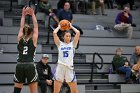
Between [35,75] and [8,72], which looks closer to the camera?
[35,75]

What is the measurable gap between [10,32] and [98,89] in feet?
10.9

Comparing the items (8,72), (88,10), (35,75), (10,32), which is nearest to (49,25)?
(10,32)

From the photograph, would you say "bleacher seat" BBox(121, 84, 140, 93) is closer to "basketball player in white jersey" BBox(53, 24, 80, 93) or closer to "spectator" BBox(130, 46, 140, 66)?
"spectator" BBox(130, 46, 140, 66)

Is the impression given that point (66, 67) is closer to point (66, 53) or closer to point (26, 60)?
point (66, 53)

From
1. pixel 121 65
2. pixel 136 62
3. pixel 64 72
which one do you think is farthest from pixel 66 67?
pixel 136 62

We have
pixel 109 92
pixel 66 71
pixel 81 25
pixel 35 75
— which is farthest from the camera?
pixel 81 25

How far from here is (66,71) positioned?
9.13 m

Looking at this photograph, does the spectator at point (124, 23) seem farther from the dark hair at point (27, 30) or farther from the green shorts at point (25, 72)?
the green shorts at point (25, 72)

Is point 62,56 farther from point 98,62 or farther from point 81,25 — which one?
point 81,25

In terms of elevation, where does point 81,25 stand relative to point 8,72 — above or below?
above

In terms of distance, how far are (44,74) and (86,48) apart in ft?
9.37

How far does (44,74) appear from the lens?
1095cm

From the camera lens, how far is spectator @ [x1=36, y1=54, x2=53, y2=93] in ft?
35.3

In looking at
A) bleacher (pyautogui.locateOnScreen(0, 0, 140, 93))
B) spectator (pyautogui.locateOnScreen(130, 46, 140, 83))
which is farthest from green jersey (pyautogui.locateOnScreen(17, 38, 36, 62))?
spectator (pyautogui.locateOnScreen(130, 46, 140, 83))
